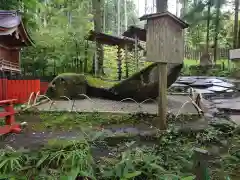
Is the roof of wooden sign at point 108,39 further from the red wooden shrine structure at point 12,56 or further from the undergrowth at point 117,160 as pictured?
the undergrowth at point 117,160

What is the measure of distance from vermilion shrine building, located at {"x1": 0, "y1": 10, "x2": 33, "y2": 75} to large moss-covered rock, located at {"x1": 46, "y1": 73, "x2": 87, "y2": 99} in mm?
3645

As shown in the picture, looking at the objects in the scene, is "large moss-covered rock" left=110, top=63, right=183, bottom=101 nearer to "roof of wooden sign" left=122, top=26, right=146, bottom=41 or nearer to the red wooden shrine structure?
the red wooden shrine structure

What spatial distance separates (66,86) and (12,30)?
15.8ft

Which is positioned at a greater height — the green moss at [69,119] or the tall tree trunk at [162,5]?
the tall tree trunk at [162,5]

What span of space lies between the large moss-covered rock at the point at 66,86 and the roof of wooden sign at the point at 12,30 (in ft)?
13.6

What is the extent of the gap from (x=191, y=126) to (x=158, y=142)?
1.34 m

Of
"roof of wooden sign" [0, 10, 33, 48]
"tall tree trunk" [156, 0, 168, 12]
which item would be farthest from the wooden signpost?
"tall tree trunk" [156, 0, 168, 12]

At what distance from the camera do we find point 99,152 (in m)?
4.57

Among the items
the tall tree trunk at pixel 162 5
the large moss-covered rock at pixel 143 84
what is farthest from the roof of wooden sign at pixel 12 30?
the tall tree trunk at pixel 162 5

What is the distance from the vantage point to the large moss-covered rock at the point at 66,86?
384 inches

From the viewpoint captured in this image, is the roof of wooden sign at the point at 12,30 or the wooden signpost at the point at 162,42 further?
the roof of wooden sign at the point at 12,30

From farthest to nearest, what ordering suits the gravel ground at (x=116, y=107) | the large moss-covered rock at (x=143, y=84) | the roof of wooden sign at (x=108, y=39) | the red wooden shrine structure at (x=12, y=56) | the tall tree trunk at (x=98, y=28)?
the tall tree trunk at (x=98, y=28) < the roof of wooden sign at (x=108, y=39) < the red wooden shrine structure at (x=12, y=56) < the large moss-covered rock at (x=143, y=84) < the gravel ground at (x=116, y=107)

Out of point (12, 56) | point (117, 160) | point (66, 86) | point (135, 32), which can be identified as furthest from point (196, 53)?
point (117, 160)

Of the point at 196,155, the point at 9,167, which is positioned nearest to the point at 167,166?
the point at 196,155
